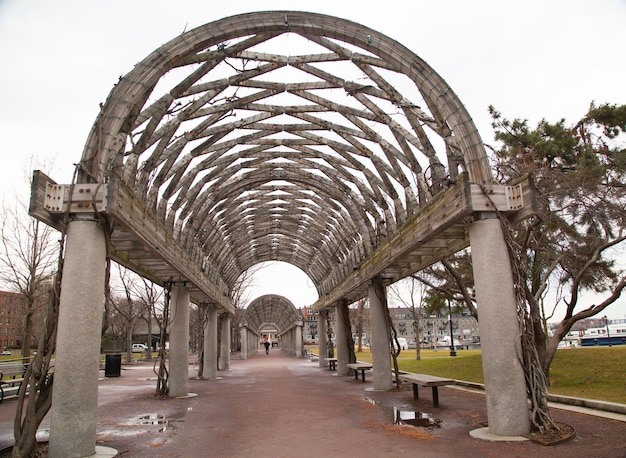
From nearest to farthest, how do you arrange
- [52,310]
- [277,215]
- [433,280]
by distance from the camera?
[52,310]
[433,280]
[277,215]

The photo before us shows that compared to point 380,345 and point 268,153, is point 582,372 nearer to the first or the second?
point 380,345

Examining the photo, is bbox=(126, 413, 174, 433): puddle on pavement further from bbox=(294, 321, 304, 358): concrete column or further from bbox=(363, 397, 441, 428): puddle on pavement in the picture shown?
bbox=(294, 321, 304, 358): concrete column

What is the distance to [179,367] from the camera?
53.7ft

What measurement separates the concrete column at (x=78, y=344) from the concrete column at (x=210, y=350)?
57.2ft

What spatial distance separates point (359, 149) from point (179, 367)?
956 cm

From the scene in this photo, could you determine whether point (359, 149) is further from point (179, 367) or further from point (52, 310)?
point (52, 310)

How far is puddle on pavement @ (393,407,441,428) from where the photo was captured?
387 inches

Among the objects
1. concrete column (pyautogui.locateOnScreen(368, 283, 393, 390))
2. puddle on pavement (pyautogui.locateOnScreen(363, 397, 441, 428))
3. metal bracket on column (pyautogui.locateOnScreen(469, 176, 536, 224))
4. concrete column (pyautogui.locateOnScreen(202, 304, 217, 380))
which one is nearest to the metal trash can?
concrete column (pyautogui.locateOnScreen(202, 304, 217, 380))

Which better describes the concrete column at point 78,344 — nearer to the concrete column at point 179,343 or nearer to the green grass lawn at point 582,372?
the concrete column at point 179,343

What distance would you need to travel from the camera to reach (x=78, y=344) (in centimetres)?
757

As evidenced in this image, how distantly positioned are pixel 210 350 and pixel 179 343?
8.83 m

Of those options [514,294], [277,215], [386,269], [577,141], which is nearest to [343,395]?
[386,269]

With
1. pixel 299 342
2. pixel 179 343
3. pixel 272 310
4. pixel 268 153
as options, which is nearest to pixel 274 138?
pixel 268 153

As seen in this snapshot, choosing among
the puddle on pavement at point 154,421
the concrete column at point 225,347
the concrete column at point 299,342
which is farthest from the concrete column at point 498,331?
the concrete column at point 299,342
